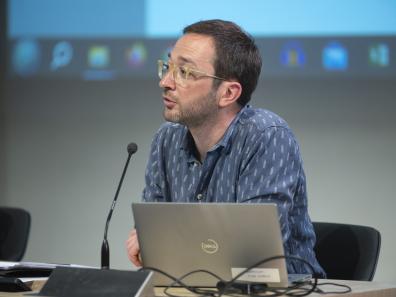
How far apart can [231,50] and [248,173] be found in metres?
0.43

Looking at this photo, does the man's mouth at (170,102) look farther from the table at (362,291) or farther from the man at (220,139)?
the table at (362,291)

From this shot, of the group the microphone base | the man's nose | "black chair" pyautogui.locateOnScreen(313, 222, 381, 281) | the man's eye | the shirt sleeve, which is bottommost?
"black chair" pyautogui.locateOnScreen(313, 222, 381, 281)

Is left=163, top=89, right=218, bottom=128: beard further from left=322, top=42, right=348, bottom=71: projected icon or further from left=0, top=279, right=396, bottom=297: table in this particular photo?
left=322, top=42, right=348, bottom=71: projected icon

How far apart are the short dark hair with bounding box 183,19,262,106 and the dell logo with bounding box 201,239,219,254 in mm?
777

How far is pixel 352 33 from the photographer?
3.73 metres

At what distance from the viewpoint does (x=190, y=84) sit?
2283mm

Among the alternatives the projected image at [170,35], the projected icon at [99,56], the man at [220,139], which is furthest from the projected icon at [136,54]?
the man at [220,139]

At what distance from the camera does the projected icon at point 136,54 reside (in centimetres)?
396

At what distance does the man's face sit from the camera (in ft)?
7.42

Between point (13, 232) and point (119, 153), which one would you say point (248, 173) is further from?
point (119, 153)

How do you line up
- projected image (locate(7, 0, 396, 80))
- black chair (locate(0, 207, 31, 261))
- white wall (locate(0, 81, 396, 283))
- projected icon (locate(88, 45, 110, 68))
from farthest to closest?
1. projected icon (locate(88, 45, 110, 68))
2. white wall (locate(0, 81, 396, 283))
3. projected image (locate(7, 0, 396, 80))
4. black chair (locate(0, 207, 31, 261))

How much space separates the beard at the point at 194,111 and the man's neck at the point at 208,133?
18mm

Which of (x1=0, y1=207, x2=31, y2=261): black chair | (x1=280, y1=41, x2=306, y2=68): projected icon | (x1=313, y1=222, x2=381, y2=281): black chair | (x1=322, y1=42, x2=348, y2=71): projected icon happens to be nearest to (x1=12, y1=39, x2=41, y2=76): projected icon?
(x1=0, y1=207, x2=31, y2=261): black chair

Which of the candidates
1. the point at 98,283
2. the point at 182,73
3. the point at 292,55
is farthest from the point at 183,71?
the point at 292,55
